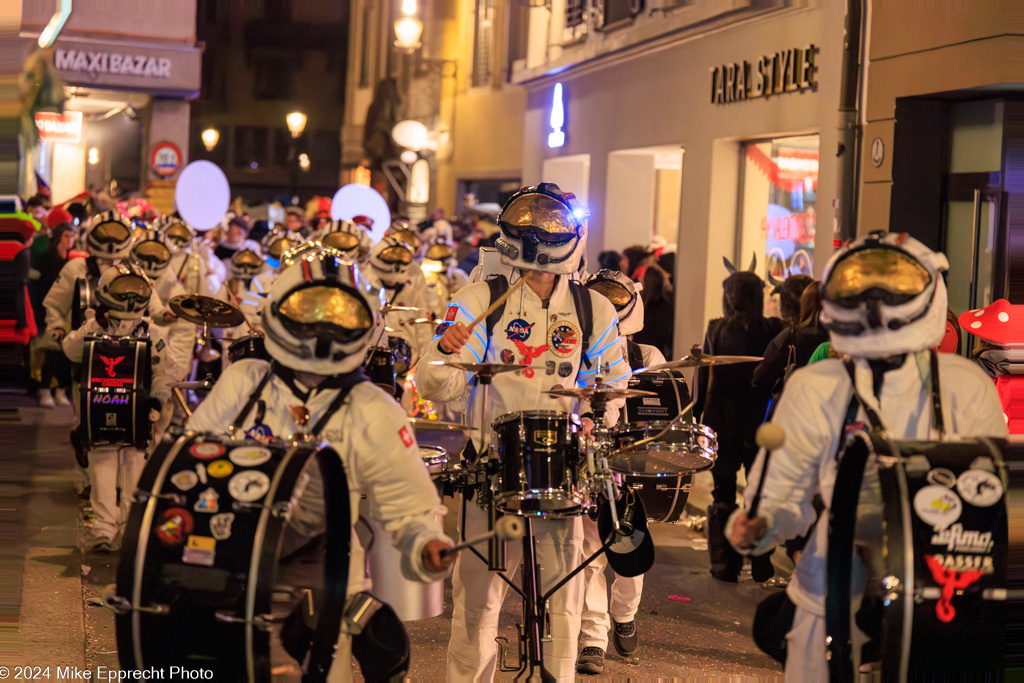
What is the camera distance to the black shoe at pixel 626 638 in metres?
6.20

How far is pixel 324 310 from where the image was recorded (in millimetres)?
3871

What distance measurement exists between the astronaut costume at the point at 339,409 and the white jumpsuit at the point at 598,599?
2.15 m

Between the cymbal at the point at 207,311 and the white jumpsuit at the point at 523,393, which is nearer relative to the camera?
the white jumpsuit at the point at 523,393

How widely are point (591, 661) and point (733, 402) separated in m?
2.37

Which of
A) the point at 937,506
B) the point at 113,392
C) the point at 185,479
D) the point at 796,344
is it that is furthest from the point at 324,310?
the point at 113,392

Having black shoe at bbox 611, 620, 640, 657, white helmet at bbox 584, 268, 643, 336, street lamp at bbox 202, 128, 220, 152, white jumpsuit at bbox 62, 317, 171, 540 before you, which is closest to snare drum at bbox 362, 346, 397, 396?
white jumpsuit at bbox 62, 317, 171, 540

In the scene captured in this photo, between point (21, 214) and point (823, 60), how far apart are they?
321 inches

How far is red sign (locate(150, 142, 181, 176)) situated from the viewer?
22.5 meters

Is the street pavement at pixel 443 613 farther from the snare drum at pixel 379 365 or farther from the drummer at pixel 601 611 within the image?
the snare drum at pixel 379 365

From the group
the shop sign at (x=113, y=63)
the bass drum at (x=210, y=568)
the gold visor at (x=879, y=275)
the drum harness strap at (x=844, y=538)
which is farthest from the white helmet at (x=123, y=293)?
the shop sign at (x=113, y=63)

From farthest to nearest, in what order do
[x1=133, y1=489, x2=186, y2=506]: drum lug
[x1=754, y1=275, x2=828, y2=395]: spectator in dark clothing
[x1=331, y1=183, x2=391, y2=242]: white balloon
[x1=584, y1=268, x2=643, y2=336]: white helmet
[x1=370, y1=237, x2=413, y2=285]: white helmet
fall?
[x1=331, y1=183, x2=391, y2=242]: white balloon
[x1=370, y1=237, x2=413, y2=285]: white helmet
[x1=754, y1=275, x2=828, y2=395]: spectator in dark clothing
[x1=584, y1=268, x2=643, y2=336]: white helmet
[x1=133, y1=489, x2=186, y2=506]: drum lug

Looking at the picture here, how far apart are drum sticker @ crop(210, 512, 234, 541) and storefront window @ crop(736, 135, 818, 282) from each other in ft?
28.2

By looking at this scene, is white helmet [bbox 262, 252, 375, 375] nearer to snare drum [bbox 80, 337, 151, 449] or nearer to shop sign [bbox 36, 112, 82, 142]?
snare drum [bbox 80, 337, 151, 449]

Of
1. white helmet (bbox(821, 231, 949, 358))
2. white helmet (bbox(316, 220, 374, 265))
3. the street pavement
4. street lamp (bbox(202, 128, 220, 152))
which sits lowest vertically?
the street pavement
